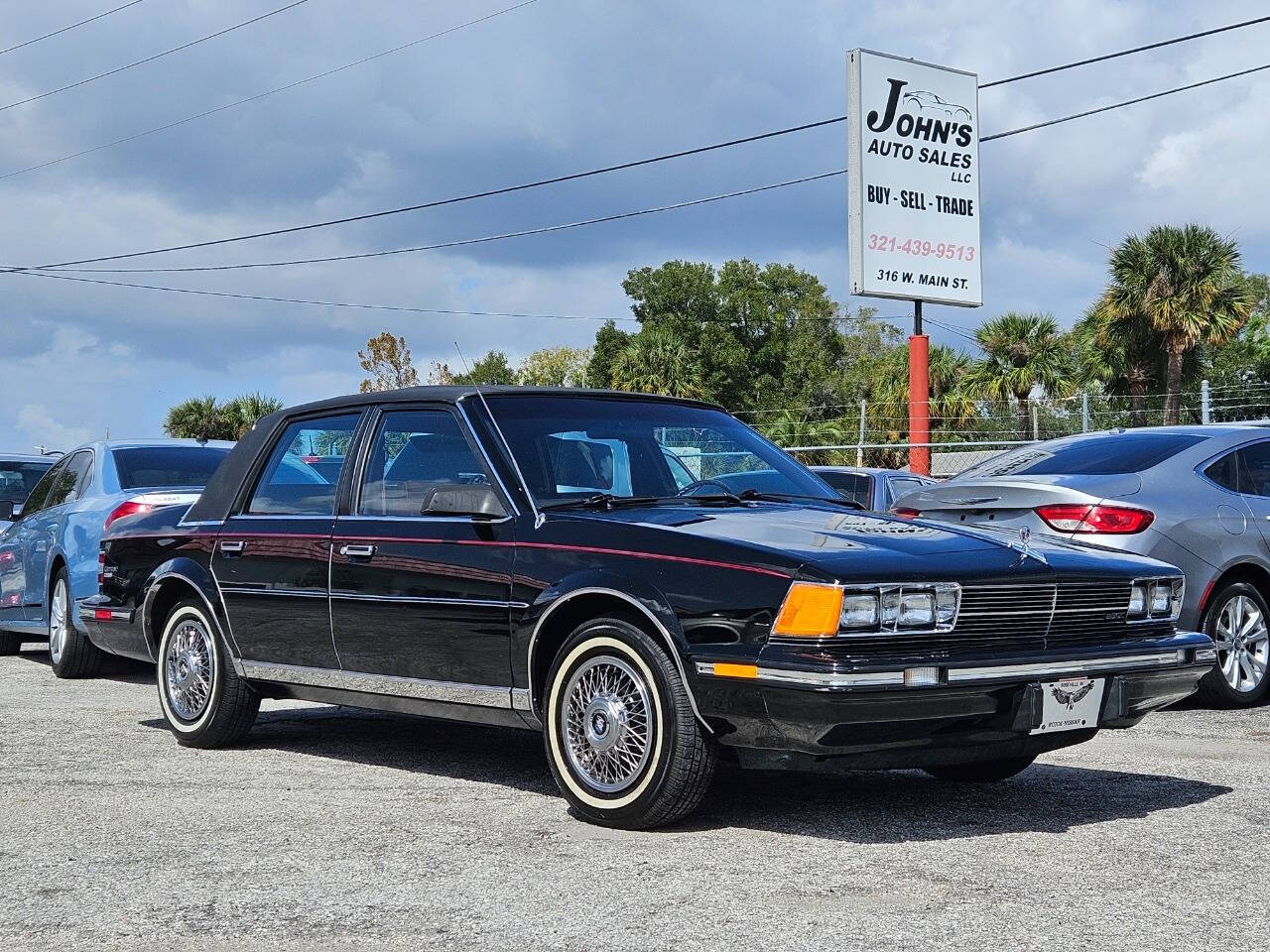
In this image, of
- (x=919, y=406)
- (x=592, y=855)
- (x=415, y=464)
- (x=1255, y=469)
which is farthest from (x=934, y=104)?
(x=592, y=855)

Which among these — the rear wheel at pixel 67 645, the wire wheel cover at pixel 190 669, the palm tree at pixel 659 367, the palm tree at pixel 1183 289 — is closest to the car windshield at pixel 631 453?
the wire wheel cover at pixel 190 669

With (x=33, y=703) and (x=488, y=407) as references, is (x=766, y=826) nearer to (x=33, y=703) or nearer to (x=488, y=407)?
(x=488, y=407)

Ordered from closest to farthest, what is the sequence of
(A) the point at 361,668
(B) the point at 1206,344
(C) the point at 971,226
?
1. (A) the point at 361,668
2. (C) the point at 971,226
3. (B) the point at 1206,344

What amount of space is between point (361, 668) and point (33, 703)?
370 cm

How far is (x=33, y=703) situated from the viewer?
30.0ft

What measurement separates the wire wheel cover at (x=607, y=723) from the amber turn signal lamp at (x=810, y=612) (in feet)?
1.94

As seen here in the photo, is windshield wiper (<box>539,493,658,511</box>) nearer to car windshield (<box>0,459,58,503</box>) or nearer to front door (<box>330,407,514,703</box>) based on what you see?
front door (<box>330,407,514,703</box>)

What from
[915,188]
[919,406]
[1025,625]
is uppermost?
[915,188]

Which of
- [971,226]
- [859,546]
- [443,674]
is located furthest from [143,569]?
[971,226]

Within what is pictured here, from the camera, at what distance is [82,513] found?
10.6 metres

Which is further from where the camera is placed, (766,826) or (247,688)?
(247,688)

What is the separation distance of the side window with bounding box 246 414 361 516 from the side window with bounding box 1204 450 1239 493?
15.6ft

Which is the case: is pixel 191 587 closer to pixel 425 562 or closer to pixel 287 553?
pixel 287 553

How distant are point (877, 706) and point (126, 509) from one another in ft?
21.8
